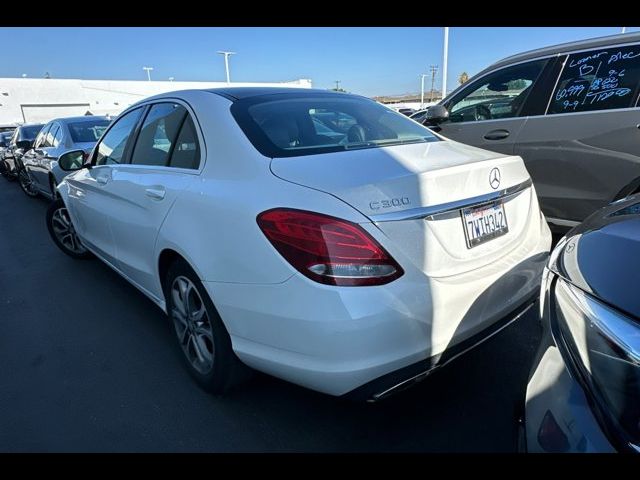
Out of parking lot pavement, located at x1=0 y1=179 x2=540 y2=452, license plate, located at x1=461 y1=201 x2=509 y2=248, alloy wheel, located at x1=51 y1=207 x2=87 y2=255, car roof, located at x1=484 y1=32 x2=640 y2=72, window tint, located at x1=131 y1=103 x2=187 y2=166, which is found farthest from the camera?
alloy wheel, located at x1=51 y1=207 x2=87 y2=255

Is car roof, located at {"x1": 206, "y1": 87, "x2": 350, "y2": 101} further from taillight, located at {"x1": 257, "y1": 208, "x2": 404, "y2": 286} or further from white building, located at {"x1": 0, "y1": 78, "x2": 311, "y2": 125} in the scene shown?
white building, located at {"x1": 0, "y1": 78, "x2": 311, "y2": 125}

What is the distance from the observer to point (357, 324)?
162 cm

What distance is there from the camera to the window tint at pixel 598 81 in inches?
137

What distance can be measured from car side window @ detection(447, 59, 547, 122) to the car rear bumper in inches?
111

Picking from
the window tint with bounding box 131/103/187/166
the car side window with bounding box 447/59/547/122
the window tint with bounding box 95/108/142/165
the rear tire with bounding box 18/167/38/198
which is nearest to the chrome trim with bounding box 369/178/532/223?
the window tint with bounding box 131/103/187/166

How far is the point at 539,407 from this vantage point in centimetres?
129

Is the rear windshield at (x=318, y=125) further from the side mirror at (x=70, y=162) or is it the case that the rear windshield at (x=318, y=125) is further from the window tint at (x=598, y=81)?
the side mirror at (x=70, y=162)

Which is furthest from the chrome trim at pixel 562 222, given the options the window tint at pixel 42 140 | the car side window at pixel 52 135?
the window tint at pixel 42 140

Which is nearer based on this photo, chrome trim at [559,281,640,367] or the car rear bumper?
chrome trim at [559,281,640,367]

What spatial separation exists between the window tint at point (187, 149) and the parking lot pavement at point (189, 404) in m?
1.25

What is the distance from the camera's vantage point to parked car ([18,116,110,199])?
655cm

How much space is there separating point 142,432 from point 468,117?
4110mm
